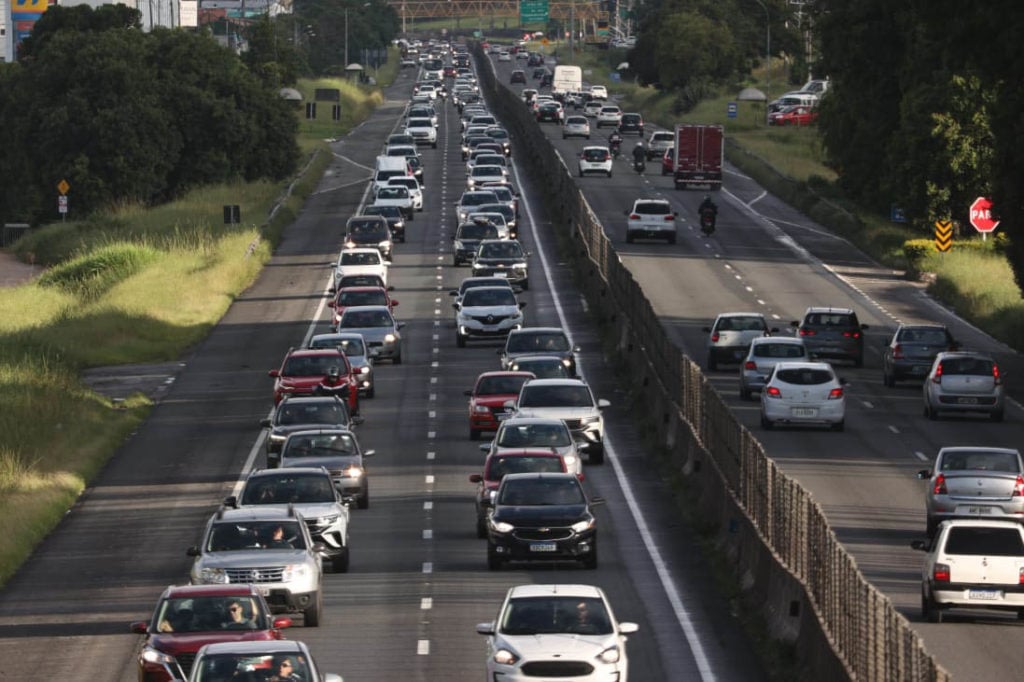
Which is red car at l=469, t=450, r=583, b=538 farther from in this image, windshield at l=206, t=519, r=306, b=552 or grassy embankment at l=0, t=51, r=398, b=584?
grassy embankment at l=0, t=51, r=398, b=584

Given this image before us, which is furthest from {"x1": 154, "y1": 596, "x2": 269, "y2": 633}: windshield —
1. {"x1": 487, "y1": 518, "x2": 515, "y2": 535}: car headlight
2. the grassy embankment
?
the grassy embankment

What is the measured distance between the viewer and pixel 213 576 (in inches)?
1056

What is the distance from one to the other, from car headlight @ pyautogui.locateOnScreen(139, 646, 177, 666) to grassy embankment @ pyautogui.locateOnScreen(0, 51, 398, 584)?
11338mm

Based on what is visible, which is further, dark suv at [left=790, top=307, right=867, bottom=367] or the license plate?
dark suv at [left=790, top=307, right=867, bottom=367]

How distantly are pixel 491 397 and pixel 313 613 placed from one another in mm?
17094

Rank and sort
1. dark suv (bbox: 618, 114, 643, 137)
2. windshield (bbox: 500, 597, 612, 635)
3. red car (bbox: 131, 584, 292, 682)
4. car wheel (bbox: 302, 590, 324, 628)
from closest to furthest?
1. red car (bbox: 131, 584, 292, 682)
2. windshield (bbox: 500, 597, 612, 635)
3. car wheel (bbox: 302, 590, 324, 628)
4. dark suv (bbox: 618, 114, 643, 137)

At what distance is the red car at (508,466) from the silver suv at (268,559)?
622 cm

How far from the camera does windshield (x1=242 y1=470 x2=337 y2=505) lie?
31875 millimetres

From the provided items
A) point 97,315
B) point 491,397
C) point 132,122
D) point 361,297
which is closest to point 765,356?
point 491,397

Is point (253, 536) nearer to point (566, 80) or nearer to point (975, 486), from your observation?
point (975, 486)

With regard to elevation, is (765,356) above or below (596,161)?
above

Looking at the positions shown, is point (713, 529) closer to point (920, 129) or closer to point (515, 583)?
point (515, 583)

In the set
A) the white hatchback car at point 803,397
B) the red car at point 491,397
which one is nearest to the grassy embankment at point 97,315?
the red car at point 491,397

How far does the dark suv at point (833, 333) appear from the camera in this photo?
180 ft
